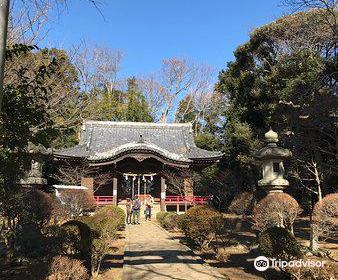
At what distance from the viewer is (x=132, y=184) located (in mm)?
24594

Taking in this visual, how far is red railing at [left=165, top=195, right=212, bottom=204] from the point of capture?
23.0 m

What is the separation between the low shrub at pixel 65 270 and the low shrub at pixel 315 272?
339 centimetres

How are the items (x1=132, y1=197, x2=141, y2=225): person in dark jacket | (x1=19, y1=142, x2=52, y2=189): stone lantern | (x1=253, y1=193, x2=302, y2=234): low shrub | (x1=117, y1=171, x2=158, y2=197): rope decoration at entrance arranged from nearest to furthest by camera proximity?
1. (x1=253, y1=193, x2=302, y2=234): low shrub
2. (x1=19, y1=142, x2=52, y2=189): stone lantern
3. (x1=132, y1=197, x2=141, y2=225): person in dark jacket
4. (x1=117, y1=171, x2=158, y2=197): rope decoration at entrance

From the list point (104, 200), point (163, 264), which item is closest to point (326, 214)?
point (163, 264)

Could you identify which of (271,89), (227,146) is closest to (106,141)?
(227,146)

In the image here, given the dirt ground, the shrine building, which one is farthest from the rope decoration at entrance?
the dirt ground

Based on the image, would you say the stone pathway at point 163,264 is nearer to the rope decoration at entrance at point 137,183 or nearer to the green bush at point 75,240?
the green bush at point 75,240

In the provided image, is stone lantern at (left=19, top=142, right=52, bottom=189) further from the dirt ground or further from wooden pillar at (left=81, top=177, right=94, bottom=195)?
wooden pillar at (left=81, top=177, right=94, bottom=195)

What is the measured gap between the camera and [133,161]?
24672mm

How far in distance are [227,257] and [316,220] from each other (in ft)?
7.73

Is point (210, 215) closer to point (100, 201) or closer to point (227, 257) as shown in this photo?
point (227, 257)

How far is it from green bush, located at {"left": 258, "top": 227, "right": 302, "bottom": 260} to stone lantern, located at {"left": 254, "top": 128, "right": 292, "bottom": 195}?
2117mm

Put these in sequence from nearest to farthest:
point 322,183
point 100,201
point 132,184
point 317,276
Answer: point 317,276, point 322,183, point 100,201, point 132,184

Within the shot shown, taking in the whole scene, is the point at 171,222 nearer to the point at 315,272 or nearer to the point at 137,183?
the point at 137,183
